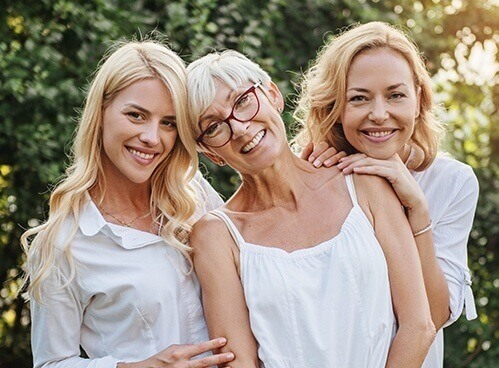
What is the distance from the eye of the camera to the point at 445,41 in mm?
6148

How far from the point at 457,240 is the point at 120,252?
1.14 m

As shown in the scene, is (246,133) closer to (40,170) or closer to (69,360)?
(69,360)

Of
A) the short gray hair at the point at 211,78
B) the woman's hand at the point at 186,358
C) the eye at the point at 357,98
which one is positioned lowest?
the woman's hand at the point at 186,358

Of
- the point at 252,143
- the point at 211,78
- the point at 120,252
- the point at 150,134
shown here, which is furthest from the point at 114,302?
the point at 211,78

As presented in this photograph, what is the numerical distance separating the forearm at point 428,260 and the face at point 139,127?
2.73 feet

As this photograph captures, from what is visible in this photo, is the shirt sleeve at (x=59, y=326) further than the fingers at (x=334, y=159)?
No

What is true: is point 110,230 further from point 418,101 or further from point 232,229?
point 418,101

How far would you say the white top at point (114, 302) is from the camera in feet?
10.8

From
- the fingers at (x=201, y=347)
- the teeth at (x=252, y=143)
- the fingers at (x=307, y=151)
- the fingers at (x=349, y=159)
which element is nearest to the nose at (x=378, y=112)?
the fingers at (x=349, y=159)

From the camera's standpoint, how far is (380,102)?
11.2 feet

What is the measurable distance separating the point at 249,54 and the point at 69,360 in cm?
227

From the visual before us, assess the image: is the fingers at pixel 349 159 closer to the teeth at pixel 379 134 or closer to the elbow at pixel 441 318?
the teeth at pixel 379 134

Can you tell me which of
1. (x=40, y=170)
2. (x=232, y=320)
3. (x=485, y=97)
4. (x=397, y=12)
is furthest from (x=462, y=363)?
(x=232, y=320)

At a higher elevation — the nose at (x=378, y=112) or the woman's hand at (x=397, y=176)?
the nose at (x=378, y=112)
